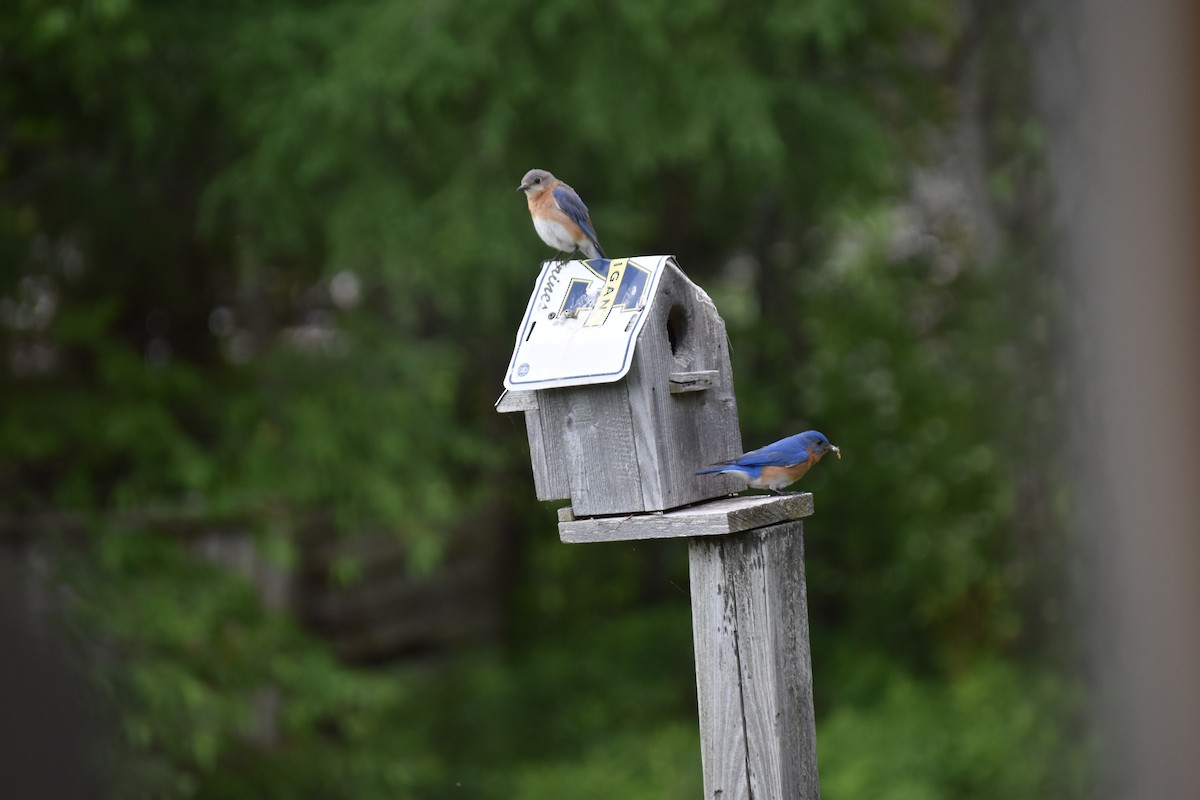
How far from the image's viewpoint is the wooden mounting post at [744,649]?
2.62 m

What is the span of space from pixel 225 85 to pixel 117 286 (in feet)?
4.50

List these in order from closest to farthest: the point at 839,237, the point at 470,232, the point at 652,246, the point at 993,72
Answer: the point at 470,232 < the point at 993,72 < the point at 652,246 < the point at 839,237

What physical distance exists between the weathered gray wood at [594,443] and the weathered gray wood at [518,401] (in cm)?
2

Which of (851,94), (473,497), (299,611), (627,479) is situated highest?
(851,94)

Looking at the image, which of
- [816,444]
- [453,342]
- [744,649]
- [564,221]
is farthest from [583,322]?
[453,342]

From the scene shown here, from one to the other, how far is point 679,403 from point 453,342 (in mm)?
5226

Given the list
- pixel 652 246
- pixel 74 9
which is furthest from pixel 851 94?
pixel 74 9

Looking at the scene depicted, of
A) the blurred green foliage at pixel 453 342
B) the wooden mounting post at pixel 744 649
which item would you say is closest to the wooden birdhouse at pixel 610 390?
the wooden mounting post at pixel 744 649

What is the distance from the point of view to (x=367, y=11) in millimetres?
5898

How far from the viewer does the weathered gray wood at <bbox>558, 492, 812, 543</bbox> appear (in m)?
2.57

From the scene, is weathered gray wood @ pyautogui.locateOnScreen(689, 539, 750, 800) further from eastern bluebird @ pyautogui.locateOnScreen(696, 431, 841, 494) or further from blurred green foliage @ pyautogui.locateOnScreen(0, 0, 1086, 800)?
blurred green foliage @ pyautogui.locateOnScreen(0, 0, 1086, 800)

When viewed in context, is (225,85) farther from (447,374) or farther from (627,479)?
(627,479)

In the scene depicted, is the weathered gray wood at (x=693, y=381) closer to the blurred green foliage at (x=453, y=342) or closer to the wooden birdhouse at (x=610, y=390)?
the wooden birdhouse at (x=610, y=390)

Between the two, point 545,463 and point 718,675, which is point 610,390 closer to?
point 545,463
